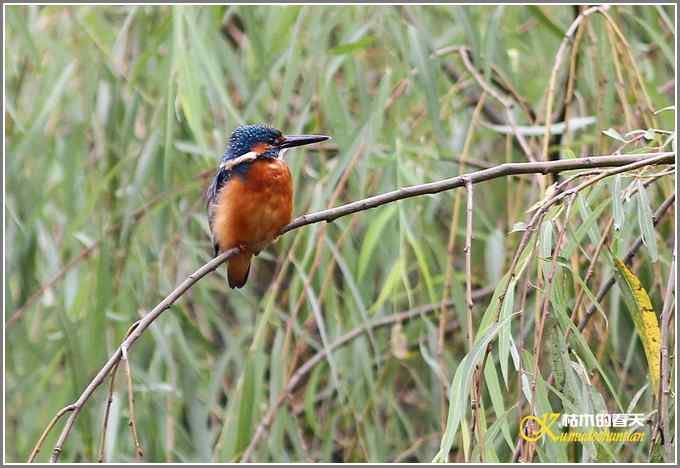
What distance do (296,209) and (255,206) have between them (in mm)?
577

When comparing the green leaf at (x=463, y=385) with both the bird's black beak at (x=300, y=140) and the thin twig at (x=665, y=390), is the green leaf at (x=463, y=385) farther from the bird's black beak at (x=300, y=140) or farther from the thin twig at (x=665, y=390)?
the bird's black beak at (x=300, y=140)

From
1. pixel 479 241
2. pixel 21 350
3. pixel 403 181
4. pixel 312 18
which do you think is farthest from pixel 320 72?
pixel 21 350

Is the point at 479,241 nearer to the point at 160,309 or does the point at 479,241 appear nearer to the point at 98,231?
the point at 98,231

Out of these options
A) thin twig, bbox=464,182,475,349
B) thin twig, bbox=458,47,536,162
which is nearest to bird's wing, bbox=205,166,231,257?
thin twig, bbox=458,47,536,162

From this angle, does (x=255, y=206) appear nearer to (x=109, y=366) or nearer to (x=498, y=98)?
(x=498, y=98)

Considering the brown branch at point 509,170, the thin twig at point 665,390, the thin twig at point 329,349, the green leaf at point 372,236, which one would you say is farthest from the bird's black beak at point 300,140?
the thin twig at point 665,390

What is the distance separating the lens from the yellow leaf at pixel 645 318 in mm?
1559

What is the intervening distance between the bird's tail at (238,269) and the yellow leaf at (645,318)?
1.18 meters

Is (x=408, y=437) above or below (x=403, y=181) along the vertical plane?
below

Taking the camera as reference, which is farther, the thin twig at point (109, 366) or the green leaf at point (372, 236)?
the green leaf at point (372, 236)

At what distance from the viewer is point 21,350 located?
2.84 m

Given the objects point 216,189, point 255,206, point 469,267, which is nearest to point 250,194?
point 255,206

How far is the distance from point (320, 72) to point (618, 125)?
86 cm

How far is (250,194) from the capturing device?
2441 millimetres
